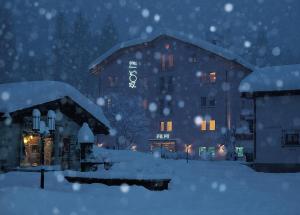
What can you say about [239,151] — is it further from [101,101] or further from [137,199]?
[137,199]

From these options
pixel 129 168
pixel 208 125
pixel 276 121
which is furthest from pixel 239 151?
pixel 129 168

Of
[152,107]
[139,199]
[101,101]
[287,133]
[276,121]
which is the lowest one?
[139,199]

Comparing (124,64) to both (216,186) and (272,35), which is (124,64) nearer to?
(216,186)

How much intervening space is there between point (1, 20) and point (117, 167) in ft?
185

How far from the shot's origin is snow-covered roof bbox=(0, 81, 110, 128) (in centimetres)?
2173

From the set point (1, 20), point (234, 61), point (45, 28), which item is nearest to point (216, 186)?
point (234, 61)

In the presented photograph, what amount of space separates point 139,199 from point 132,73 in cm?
4147

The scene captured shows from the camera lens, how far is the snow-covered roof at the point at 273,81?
2903cm

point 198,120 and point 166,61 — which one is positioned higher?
point 166,61

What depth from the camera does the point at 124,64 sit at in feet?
185

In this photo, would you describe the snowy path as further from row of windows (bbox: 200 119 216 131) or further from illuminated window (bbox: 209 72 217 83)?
illuminated window (bbox: 209 72 217 83)

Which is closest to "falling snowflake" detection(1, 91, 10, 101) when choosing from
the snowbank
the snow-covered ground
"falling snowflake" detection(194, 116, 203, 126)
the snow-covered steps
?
the snow-covered ground

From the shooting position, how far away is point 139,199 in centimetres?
1390

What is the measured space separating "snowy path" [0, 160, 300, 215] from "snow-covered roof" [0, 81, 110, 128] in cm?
342
